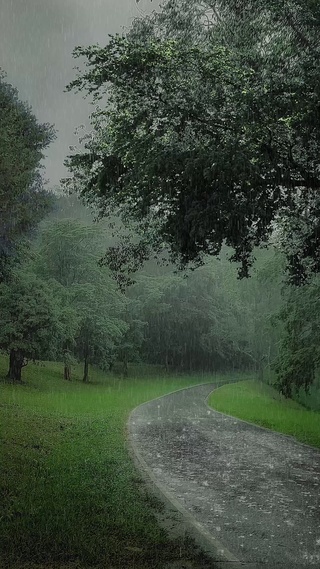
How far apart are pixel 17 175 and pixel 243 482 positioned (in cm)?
1685

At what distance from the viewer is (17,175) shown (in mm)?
23719

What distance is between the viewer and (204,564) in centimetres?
658

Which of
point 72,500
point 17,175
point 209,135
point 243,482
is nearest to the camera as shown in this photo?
point 72,500

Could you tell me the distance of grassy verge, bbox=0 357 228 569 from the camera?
674cm

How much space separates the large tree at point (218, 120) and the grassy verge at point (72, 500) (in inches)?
185

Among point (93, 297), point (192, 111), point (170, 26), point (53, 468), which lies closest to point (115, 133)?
point (192, 111)

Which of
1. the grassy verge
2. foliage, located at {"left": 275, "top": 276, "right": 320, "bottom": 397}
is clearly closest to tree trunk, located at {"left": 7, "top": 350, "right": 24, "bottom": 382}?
the grassy verge

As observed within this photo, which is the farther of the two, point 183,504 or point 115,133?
point 115,133

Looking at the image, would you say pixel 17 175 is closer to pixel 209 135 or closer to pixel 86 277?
pixel 209 135

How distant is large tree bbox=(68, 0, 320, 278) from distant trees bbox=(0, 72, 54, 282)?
494 inches

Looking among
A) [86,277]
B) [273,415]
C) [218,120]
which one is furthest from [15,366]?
[218,120]

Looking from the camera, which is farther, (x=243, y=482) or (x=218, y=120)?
(x=243, y=482)

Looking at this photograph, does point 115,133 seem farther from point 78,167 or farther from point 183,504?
point 183,504

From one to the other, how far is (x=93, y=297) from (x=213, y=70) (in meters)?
30.5
